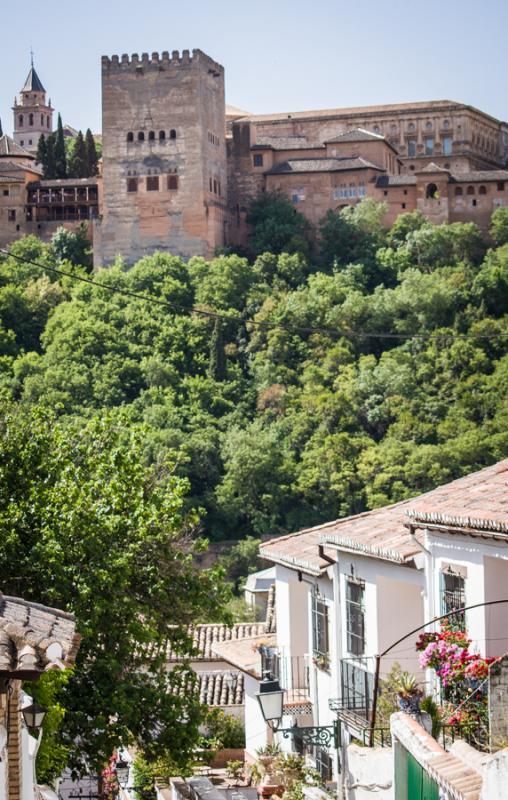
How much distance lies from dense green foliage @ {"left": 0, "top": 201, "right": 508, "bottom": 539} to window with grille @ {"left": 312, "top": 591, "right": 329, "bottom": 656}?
200 feet

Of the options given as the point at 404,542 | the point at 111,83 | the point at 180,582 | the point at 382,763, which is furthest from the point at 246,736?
the point at 111,83

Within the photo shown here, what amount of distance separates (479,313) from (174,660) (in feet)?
200

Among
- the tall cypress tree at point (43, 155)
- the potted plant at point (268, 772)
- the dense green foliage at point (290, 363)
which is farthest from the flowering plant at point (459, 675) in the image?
the tall cypress tree at point (43, 155)

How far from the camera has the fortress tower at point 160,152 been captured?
295 feet

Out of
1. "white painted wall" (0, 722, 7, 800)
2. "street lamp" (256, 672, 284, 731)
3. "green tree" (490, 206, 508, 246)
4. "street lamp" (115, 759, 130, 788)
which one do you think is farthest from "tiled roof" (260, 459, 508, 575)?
"green tree" (490, 206, 508, 246)

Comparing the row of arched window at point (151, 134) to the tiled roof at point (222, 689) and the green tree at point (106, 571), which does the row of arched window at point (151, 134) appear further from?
the green tree at point (106, 571)

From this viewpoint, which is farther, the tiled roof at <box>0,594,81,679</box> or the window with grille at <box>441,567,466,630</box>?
the window with grille at <box>441,567,466,630</box>

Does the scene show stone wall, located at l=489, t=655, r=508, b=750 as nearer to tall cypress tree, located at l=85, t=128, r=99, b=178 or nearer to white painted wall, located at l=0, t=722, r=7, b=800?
white painted wall, located at l=0, t=722, r=7, b=800

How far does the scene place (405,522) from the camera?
1739 centimetres

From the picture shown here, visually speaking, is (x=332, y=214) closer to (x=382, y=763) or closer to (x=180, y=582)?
(x=180, y=582)

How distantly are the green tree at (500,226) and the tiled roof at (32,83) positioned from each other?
234 feet

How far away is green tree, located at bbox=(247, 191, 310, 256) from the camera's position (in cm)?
9231

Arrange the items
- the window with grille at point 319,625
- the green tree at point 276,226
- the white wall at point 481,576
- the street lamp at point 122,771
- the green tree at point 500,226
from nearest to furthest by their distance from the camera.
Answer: the white wall at point 481,576 → the window with grille at point 319,625 → the street lamp at point 122,771 → the green tree at point 500,226 → the green tree at point 276,226

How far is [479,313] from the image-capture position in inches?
3543
